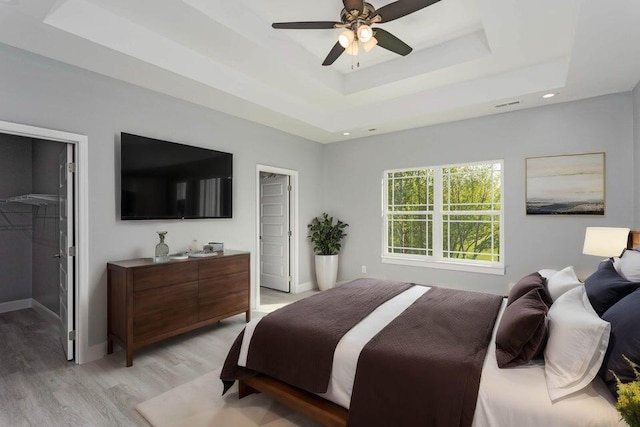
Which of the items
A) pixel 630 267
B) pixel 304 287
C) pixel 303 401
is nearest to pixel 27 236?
pixel 304 287

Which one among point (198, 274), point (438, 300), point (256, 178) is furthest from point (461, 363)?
point (256, 178)

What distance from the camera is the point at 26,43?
254 centimetres

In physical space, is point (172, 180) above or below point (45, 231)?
above

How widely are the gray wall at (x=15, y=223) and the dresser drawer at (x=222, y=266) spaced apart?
3.17 metres

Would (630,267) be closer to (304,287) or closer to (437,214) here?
(437,214)

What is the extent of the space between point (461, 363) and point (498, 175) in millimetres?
3466

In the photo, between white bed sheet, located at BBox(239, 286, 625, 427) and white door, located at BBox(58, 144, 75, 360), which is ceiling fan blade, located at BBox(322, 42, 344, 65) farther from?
white door, located at BBox(58, 144, 75, 360)

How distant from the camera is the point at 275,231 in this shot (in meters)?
5.61

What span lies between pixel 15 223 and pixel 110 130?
283 cm

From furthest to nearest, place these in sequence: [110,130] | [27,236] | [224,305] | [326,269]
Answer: [326,269] → [27,236] → [224,305] → [110,130]

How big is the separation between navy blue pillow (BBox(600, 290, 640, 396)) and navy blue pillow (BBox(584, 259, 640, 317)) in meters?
0.28

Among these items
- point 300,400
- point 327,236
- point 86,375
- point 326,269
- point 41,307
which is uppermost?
point 327,236

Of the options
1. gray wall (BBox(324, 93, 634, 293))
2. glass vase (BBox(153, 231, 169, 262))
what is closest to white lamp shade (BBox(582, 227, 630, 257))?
gray wall (BBox(324, 93, 634, 293))

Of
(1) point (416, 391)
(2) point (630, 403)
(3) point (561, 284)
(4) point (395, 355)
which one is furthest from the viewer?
(3) point (561, 284)
